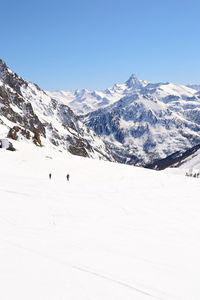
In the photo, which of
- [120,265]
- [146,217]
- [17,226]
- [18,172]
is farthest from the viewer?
[18,172]

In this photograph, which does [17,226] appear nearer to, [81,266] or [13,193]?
[81,266]

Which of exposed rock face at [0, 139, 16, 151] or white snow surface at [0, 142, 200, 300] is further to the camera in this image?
exposed rock face at [0, 139, 16, 151]

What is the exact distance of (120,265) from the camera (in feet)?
40.3

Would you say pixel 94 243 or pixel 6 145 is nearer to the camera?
pixel 94 243

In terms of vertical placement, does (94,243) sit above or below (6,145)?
below

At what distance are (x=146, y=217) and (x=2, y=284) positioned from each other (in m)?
13.9

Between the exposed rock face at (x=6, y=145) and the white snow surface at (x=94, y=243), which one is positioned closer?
the white snow surface at (x=94, y=243)

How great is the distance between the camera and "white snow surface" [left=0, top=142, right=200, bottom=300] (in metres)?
10.2

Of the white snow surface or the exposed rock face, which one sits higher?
the exposed rock face

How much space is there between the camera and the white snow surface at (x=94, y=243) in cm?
1025

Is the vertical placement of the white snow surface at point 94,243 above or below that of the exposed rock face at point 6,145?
below

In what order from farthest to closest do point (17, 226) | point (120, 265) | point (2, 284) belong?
point (17, 226) < point (120, 265) < point (2, 284)

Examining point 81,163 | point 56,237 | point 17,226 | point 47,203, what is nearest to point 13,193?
point 47,203

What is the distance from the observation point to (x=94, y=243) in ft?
Answer: 48.0
